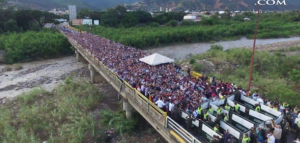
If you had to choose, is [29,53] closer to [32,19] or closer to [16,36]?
[16,36]

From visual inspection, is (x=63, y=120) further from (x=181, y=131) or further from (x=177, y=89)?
(x=181, y=131)

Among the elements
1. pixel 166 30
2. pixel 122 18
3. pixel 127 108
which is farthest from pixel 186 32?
pixel 127 108

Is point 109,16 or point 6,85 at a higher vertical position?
point 109,16

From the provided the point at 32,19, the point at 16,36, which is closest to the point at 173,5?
the point at 32,19

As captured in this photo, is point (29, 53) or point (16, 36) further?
point (16, 36)

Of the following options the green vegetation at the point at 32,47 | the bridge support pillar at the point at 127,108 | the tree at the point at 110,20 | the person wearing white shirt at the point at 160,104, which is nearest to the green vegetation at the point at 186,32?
the tree at the point at 110,20

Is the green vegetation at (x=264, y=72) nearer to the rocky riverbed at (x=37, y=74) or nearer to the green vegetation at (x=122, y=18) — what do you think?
the rocky riverbed at (x=37, y=74)
